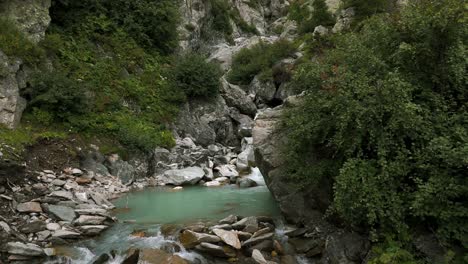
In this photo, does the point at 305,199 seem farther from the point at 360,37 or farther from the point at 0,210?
the point at 0,210

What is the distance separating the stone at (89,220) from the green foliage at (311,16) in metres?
29.5

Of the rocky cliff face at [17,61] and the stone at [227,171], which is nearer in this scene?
the rocky cliff face at [17,61]

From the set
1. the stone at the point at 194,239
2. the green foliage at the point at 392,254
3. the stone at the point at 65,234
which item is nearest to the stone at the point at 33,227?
the stone at the point at 65,234

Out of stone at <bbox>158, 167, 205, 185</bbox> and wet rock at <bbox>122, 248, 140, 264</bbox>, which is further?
stone at <bbox>158, 167, 205, 185</bbox>

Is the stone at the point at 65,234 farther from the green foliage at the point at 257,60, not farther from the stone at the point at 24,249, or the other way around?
the green foliage at the point at 257,60

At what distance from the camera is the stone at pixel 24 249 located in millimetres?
8180

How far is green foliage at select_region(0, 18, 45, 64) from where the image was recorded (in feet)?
49.8

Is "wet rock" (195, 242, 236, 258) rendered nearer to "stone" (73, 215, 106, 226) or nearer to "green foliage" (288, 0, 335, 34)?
"stone" (73, 215, 106, 226)

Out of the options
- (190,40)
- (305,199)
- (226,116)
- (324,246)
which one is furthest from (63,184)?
(190,40)

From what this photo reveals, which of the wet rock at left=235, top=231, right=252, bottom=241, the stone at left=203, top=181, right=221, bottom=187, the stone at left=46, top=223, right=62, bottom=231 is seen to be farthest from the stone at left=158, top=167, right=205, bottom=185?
the wet rock at left=235, top=231, right=252, bottom=241

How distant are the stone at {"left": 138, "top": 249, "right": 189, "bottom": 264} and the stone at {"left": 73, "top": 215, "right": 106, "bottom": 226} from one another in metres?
2.56

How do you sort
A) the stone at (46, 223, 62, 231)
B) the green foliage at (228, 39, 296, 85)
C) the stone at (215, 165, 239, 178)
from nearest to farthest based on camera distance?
the stone at (46, 223, 62, 231)
the stone at (215, 165, 239, 178)
the green foliage at (228, 39, 296, 85)

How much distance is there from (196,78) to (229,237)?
1460 centimetres

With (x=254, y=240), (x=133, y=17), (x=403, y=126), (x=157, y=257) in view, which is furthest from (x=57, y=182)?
(x=133, y=17)
